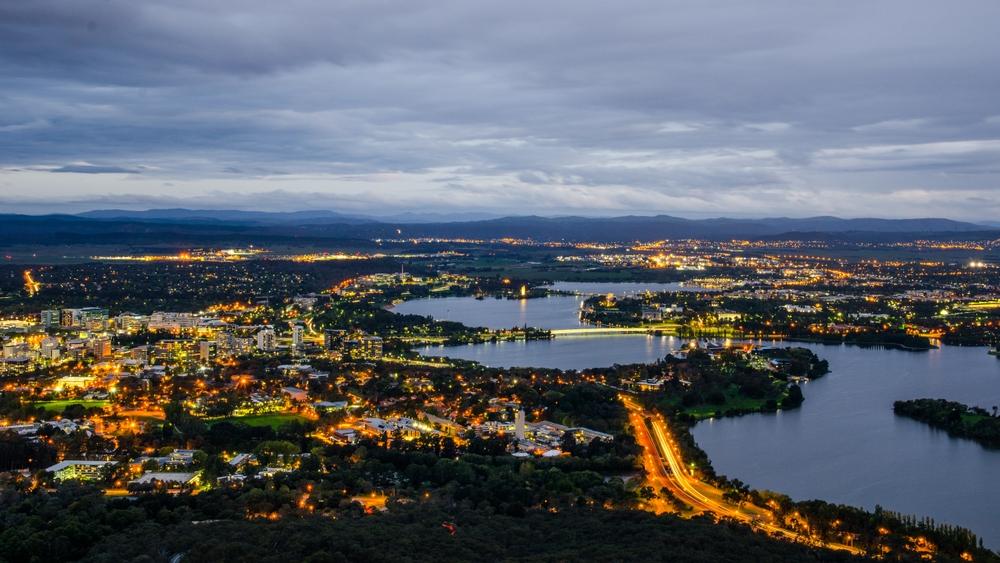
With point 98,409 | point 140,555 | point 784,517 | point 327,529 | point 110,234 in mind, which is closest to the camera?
point 140,555

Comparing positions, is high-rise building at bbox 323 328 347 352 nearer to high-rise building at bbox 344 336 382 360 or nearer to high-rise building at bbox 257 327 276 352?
high-rise building at bbox 344 336 382 360

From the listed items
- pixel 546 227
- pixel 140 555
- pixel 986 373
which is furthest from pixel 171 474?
pixel 546 227

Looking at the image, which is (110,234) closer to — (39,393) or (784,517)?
(39,393)

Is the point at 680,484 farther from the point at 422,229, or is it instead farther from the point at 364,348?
the point at 422,229

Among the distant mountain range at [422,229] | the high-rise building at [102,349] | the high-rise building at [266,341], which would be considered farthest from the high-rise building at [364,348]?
the distant mountain range at [422,229]

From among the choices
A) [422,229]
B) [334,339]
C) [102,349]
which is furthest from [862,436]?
[422,229]

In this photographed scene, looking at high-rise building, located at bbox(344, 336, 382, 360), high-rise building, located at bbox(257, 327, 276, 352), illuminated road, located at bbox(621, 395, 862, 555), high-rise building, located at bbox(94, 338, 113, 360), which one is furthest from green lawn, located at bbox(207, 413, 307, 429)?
high-rise building, located at bbox(257, 327, 276, 352)
